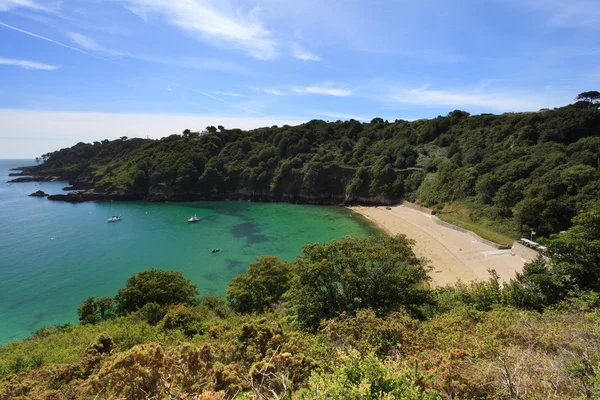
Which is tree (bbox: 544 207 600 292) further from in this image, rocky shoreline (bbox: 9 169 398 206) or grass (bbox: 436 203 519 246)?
rocky shoreline (bbox: 9 169 398 206)

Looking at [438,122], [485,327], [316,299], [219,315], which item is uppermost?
[438,122]

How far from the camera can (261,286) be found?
1942 centimetres

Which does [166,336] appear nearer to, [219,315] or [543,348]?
[219,315]

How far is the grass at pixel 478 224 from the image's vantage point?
30.5 metres

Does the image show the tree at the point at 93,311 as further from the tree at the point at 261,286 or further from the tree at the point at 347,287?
the tree at the point at 347,287

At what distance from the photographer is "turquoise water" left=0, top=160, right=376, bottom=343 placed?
79.7ft

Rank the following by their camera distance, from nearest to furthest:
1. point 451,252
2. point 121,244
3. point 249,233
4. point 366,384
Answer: point 366,384, point 451,252, point 121,244, point 249,233

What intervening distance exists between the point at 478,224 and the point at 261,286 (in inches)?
1193

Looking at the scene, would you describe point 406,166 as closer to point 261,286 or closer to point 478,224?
point 478,224

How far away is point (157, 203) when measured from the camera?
6506 centimetres

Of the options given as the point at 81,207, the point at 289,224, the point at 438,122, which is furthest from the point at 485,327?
the point at 81,207

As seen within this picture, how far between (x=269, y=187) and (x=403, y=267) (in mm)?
53289

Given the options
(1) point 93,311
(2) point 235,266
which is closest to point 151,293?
(1) point 93,311

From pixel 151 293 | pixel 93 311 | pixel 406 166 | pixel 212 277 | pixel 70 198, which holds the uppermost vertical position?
pixel 406 166
